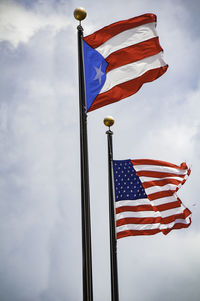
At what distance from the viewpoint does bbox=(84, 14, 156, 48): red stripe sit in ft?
26.2

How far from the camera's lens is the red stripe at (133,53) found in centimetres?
825

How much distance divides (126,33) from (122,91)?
1.92m

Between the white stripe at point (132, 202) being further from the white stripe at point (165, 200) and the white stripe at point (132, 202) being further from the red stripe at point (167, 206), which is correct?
the red stripe at point (167, 206)

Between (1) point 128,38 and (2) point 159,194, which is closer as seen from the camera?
(1) point 128,38

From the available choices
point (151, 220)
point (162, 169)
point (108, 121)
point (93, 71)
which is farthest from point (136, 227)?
point (93, 71)

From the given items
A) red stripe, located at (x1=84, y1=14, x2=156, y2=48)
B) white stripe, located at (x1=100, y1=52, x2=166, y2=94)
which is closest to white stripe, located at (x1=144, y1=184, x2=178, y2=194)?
white stripe, located at (x1=100, y1=52, x2=166, y2=94)

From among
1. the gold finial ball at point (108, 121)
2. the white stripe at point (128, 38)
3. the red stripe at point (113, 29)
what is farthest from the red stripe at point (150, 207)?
the red stripe at point (113, 29)

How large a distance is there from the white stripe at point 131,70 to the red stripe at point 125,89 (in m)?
0.10

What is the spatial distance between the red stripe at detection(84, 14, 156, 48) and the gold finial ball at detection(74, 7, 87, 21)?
0.51 meters

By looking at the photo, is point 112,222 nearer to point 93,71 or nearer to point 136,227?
point 136,227

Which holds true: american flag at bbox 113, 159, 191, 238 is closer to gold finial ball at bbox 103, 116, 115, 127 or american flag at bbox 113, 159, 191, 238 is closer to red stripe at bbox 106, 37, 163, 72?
gold finial ball at bbox 103, 116, 115, 127

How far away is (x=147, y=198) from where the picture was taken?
11.4 meters

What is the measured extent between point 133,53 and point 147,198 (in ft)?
18.5

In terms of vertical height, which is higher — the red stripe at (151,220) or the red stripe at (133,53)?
the red stripe at (133,53)
